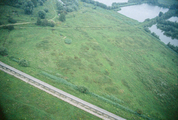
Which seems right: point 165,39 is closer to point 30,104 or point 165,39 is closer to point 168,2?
point 30,104

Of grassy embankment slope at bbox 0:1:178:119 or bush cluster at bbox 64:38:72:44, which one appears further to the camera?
bush cluster at bbox 64:38:72:44

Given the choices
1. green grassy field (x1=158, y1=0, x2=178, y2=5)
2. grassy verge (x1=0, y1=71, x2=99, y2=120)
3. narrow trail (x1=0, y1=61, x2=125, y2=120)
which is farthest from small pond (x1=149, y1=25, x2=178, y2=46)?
green grassy field (x1=158, y1=0, x2=178, y2=5)

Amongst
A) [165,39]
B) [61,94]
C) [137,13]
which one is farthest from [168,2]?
[61,94]

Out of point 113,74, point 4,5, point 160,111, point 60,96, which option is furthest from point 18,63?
point 4,5

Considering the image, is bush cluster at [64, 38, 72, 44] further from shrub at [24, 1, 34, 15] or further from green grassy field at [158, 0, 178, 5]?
green grassy field at [158, 0, 178, 5]

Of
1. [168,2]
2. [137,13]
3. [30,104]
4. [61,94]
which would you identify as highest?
[168,2]

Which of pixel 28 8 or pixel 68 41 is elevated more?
pixel 28 8
